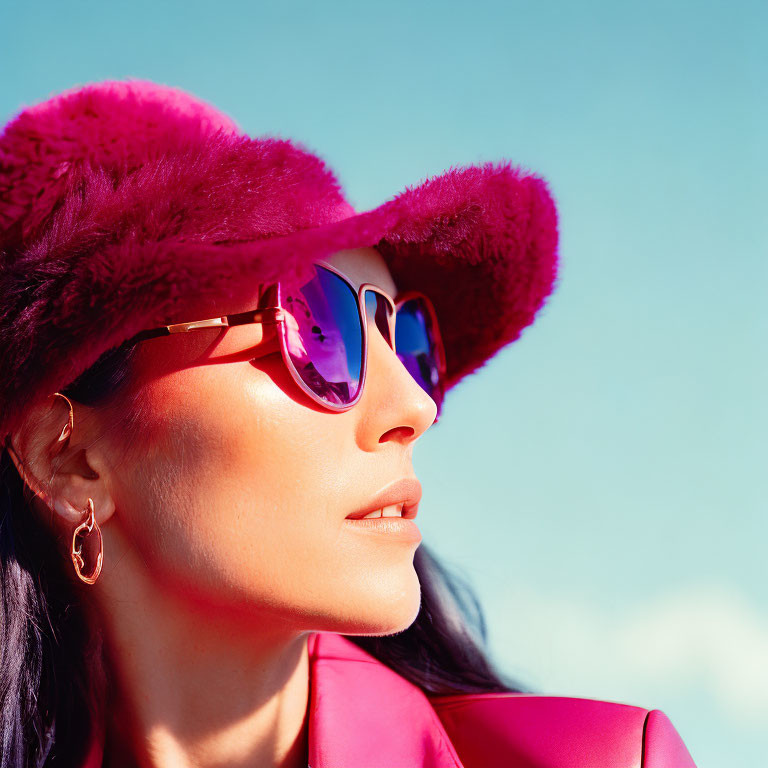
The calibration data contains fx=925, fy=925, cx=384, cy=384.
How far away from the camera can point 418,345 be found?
2492 millimetres

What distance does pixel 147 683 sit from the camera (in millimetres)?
2238

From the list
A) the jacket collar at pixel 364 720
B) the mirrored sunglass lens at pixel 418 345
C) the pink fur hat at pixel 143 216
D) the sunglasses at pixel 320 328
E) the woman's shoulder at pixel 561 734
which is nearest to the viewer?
the pink fur hat at pixel 143 216

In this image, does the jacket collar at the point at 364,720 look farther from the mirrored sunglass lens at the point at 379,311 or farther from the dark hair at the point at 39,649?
the mirrored sunglass lens at the point at 379,311

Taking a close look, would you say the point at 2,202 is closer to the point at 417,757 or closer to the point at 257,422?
the point at 257,422

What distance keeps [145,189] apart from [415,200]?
63 cm

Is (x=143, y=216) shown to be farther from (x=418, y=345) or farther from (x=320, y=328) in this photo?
(x=418, y=345)

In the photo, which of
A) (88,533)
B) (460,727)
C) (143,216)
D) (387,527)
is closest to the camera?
(143,216)

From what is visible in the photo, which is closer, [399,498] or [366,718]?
[399,498]

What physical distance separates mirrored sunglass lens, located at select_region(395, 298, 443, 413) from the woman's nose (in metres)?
0.19

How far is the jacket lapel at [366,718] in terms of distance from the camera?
2240mm

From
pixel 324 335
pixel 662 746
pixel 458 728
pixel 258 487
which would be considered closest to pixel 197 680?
pixel 258 487

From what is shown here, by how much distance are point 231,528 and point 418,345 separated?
797 millimetres

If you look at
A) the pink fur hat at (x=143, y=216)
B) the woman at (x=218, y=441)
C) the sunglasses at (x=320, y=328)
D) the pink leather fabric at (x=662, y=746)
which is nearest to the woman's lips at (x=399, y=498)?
the woman at (x=218, y=441)

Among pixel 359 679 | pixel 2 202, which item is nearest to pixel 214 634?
pixel 359 679
